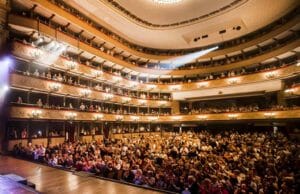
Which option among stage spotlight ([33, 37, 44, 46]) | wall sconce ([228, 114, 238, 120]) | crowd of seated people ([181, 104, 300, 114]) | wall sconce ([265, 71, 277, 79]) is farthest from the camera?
wall sconce ([228, 114, 238, 120])

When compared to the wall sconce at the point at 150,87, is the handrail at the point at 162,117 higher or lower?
lower

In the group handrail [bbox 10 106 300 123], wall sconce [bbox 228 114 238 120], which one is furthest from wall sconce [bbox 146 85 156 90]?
wall sconce [bbox 228 114 238 120]

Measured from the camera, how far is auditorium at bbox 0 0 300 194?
26.3 feet

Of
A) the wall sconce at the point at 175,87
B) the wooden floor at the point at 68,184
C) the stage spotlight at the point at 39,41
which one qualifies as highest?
the stage spotlight at the point at 39,41

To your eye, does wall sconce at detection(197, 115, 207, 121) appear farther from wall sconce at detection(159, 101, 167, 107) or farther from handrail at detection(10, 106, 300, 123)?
wall sconce at detection(159, 101, 167, 107)

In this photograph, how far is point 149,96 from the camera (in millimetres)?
27875

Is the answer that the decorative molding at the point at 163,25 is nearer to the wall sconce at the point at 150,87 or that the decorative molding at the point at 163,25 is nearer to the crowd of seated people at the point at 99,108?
the wall sconce at the point at 150,87

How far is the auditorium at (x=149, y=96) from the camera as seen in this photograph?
26.3 feet

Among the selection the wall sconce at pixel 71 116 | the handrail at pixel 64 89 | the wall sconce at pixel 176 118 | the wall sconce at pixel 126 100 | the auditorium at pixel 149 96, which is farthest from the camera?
the wall sconce at pixel 176 118

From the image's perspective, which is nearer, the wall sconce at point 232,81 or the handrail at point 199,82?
the handrail at point 199,82

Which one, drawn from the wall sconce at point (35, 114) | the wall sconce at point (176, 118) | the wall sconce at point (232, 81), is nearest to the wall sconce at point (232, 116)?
the wall sconce at point (232, 81)

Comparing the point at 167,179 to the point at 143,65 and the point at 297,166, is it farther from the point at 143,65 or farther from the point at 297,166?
the point at 143,65

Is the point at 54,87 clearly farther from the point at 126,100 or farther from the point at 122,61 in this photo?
the point at 122,61

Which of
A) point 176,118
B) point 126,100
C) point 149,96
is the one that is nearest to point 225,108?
point 176,118
